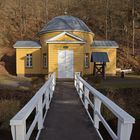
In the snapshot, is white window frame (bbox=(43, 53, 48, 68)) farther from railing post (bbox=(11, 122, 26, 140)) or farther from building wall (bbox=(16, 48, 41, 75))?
railing post (bbox=(11, 122, 26, 140))

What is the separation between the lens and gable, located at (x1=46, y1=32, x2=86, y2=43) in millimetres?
25031

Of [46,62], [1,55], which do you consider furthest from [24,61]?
[1,55]

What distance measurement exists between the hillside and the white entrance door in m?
15.8

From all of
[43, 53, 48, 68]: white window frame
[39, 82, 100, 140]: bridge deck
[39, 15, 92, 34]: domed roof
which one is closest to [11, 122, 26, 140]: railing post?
[39, 82, 100, 140]: bridge deck

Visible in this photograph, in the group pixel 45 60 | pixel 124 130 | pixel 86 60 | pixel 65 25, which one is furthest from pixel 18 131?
pixel 65 25

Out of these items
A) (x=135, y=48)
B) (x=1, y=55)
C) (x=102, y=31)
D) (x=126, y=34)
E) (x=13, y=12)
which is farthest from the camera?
(x=13, y=12)

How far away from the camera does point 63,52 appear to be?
25.3m

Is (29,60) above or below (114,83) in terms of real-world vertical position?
above

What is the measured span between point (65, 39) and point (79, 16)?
94.5 ft

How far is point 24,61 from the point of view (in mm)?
28078

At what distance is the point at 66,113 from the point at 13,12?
47.8 m

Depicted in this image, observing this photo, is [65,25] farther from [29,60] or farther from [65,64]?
[29,60]

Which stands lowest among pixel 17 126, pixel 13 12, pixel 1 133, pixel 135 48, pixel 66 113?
pixel 1 133

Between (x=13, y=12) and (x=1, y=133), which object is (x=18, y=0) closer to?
(x=13, y=12)
